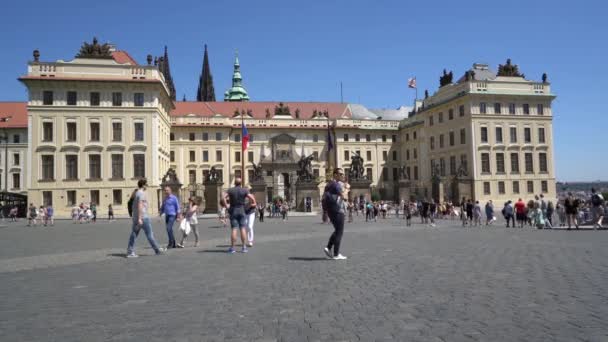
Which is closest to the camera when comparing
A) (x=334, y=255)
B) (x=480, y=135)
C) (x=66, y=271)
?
(x=66, y=271)

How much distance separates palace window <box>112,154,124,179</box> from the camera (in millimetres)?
45938

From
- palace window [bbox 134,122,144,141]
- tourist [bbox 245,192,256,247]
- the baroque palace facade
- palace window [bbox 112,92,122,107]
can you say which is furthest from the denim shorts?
palace window [bbox 112,92,122,107]

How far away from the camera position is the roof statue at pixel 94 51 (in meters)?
46.1

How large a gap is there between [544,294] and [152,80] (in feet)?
148

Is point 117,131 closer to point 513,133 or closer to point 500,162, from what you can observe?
point 500,162

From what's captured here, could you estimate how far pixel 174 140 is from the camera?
67.6 m

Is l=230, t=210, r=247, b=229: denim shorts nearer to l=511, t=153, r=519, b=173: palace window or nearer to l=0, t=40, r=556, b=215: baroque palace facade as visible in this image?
l=0, t=40, r=556, b=215: baroque palace facade

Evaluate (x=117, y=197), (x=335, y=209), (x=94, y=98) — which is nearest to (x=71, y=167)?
(x=117, y=197)

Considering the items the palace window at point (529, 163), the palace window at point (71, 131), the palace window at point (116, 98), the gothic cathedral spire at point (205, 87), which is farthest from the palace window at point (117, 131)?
the gothic cathedral spire at point (205, 87)

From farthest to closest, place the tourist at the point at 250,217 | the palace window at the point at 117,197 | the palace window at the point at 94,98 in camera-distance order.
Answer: the palace window at the point at 117,197 < the palace window at the point at 94,98 < the tourist at the point at 250,217

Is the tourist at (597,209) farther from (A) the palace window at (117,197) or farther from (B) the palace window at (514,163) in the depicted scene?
(A) the palace window at (117,197)

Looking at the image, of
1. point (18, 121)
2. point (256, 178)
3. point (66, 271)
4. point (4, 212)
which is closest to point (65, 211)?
point (4, 212)

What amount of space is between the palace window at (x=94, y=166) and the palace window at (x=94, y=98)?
5.05 meters

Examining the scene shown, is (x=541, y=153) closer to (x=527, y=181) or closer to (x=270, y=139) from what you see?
(x=527, y=181)
